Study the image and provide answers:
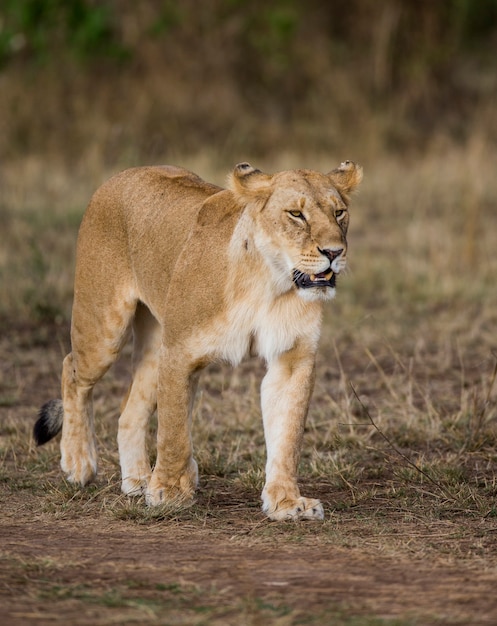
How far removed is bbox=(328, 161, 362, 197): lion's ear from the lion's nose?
1.58 feet

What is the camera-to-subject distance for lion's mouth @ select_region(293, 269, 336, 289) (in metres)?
3.97

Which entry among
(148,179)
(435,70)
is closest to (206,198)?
(148,179)

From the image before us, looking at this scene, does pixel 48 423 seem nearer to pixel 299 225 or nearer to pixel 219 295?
pixel 219 295

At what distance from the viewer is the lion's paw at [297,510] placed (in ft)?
13.7

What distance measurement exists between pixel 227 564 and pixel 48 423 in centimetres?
163

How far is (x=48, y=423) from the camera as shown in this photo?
5051 mm

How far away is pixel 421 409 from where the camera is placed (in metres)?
6.00

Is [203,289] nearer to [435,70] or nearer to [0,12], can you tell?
[0,12]

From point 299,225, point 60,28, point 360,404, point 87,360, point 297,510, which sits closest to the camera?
point 299,225

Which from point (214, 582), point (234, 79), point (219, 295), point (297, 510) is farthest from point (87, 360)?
point (234, 79)

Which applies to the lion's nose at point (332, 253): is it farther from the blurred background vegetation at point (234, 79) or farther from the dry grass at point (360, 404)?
the blurred background vegetation at point (234, 79)

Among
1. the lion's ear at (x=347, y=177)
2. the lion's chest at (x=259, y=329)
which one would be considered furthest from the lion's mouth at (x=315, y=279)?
the lion's ear at (x=347, y=177)

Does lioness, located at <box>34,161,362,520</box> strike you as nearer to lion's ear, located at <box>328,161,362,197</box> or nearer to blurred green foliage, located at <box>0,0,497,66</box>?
lion's ear, located at <box>328,161,362,197</box>

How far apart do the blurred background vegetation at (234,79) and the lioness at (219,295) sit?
22.9 feet
